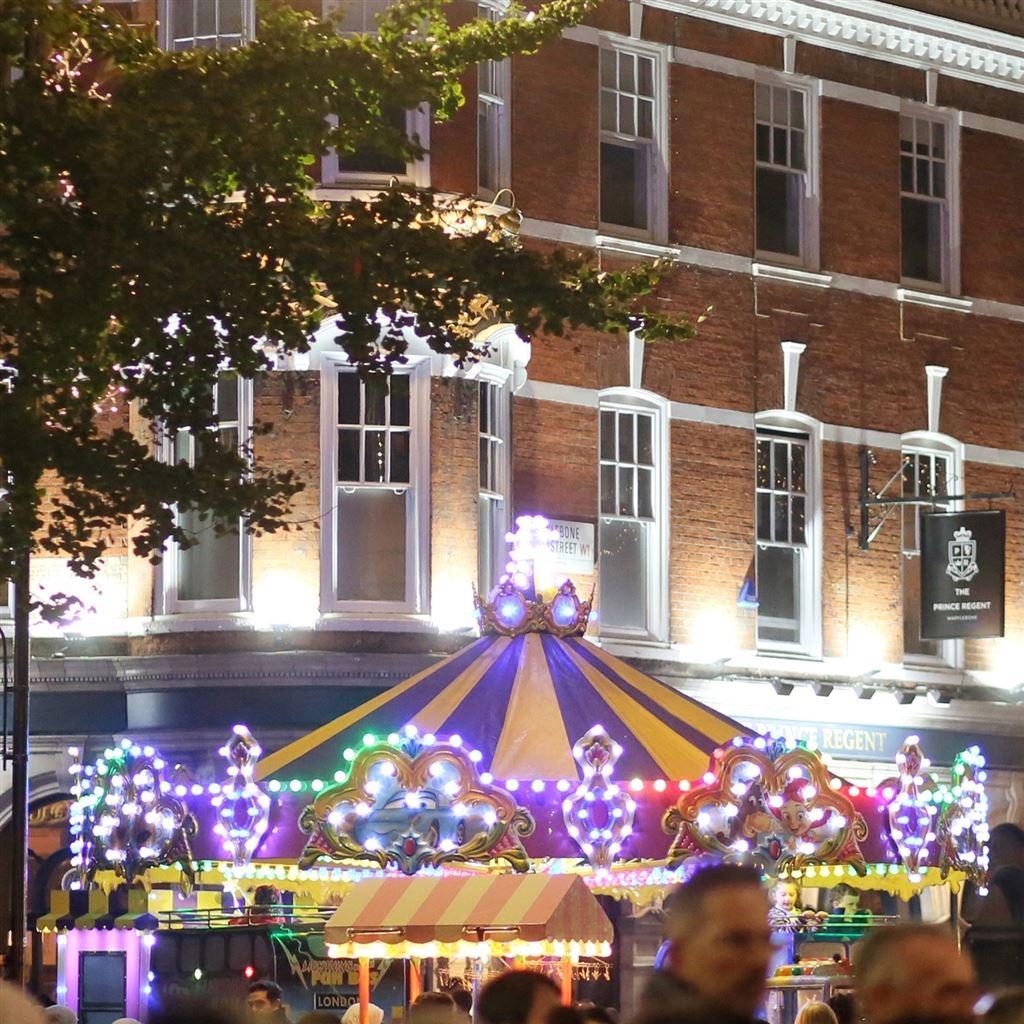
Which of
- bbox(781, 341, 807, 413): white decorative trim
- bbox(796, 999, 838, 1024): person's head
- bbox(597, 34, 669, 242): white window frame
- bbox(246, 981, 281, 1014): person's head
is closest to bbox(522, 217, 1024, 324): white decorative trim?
bbox(597, 34, 669, 242): white window frame

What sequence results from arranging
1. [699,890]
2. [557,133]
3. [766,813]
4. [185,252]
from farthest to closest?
1. [557,133]
2. [766,813]
3. [185,252]
4. [699,890]

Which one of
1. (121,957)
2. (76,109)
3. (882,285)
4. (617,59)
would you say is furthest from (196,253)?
(882,285)

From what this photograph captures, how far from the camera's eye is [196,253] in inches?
536

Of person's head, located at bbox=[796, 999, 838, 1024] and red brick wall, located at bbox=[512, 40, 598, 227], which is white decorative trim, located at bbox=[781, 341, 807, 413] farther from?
person's head, located at bbox=[796, 999, 838, 1024]

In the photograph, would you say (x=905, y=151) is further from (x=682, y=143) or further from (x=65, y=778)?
(x=65, y=778)

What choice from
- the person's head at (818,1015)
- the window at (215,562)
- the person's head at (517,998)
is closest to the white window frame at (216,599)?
the window at (215,562)

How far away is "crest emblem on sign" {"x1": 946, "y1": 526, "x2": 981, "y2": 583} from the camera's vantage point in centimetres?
2509

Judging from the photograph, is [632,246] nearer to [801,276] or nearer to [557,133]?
[557,133]

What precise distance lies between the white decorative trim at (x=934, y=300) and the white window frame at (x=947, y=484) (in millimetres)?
1380

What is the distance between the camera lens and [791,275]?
26.1 metres

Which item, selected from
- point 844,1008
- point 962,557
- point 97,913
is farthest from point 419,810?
point 962,557

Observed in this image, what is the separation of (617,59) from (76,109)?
1243cm

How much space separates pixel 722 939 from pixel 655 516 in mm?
19292

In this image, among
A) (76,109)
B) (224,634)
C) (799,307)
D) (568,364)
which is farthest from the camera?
(799,307)
